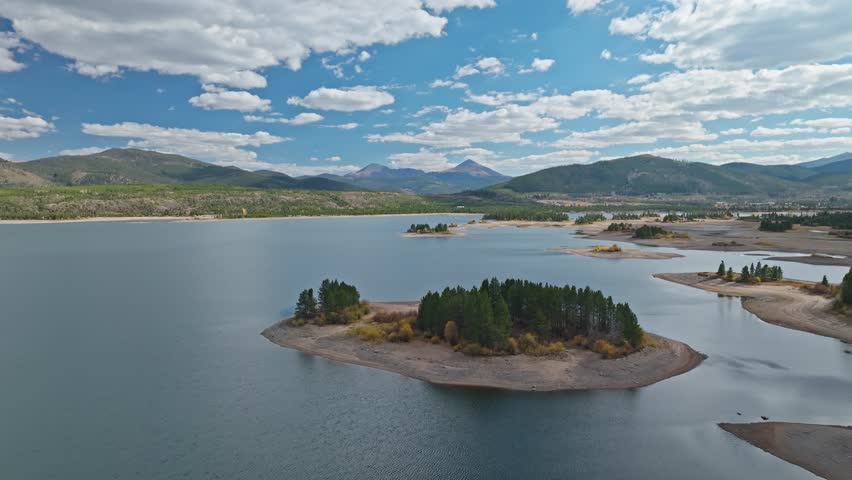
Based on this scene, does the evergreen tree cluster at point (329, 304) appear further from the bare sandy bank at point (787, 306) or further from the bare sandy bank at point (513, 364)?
the bare sandy bank at point (787, 306)

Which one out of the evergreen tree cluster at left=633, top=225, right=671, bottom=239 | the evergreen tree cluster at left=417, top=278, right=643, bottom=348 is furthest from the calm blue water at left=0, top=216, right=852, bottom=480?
the evergreen tree cluster at left=633, top=225, right=671, bottom=239

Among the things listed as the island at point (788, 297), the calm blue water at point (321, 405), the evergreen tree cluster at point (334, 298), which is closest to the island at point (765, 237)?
the island at point (788, 297)

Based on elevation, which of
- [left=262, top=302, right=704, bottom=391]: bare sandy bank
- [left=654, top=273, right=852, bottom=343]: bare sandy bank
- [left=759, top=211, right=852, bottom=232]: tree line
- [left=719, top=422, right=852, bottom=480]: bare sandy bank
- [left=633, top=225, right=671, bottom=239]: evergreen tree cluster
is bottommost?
[left=719, top=422, right=852, bottom=480]: bare sandy bank

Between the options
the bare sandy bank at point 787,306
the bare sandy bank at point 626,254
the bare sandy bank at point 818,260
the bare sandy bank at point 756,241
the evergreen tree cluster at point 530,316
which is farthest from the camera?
the bare sandy bank at point 756,241

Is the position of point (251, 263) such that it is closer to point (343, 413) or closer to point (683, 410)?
point (343, 413)

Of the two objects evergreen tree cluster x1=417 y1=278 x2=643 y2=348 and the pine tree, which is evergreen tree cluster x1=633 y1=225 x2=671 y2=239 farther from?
the pine tree

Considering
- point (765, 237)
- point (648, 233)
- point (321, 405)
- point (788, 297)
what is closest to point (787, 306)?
point (788, 297)

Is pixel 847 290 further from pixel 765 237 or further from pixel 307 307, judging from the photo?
pixel 765 237
